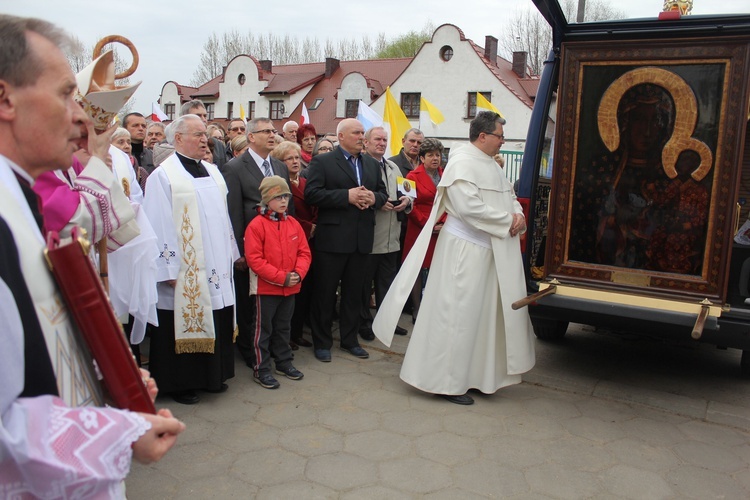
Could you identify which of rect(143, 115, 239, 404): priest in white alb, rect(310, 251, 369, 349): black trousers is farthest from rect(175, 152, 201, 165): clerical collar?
rect(310, 251, 369, 349): black trousers

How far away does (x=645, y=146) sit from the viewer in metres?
4.33

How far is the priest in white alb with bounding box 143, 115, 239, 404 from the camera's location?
4074 millimetres

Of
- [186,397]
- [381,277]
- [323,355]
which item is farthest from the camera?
[381,277]

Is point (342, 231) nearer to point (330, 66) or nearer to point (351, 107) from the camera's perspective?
point (351, 107)

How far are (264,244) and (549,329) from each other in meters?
2.84

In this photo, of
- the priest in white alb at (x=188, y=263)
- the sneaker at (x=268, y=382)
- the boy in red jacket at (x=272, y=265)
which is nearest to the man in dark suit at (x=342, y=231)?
the boy in red jacket at (x=272, y=265)

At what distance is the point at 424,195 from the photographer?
6242mm

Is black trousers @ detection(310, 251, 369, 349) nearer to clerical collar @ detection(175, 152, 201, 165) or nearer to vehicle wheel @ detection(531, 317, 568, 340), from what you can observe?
clerical collar @ detection(175, 152, 201, 165)

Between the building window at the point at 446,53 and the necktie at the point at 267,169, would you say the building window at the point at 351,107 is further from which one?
the necktie at the point at 267,169

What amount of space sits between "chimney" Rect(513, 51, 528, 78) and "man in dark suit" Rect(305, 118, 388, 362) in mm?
26913

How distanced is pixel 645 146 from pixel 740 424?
6.53ft

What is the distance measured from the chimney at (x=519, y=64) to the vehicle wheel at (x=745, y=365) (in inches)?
1066

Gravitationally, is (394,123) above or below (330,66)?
below

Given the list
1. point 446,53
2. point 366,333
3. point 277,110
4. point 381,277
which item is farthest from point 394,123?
point 277,110
